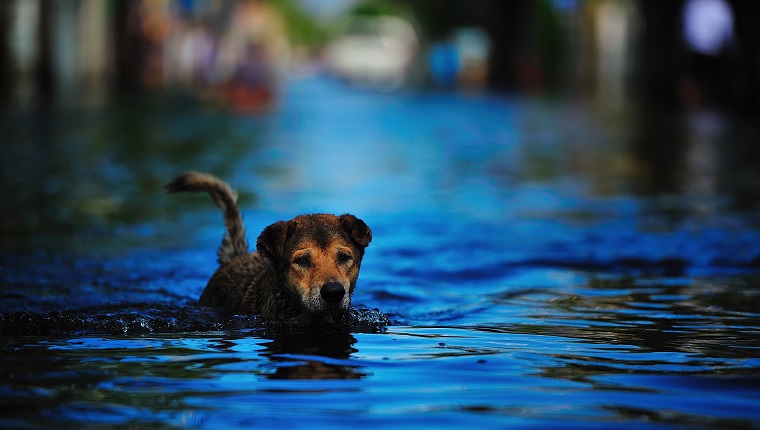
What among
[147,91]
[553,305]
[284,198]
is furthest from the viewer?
[147,91]

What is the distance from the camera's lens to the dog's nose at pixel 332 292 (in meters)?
5.66

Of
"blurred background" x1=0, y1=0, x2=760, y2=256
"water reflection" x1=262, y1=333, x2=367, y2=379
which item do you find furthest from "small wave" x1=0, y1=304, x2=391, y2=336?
"blurred background" x1=0, y1=0, x2=760, y2=256

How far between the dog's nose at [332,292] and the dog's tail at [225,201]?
68.4 inches

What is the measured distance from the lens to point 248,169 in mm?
16891

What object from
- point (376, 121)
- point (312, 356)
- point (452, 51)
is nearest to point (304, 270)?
point (312, 356)

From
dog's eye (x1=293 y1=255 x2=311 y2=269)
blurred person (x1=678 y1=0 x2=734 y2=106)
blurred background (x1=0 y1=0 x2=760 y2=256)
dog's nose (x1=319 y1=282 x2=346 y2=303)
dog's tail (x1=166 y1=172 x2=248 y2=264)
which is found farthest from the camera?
blurred person (x1=678 y1=0 x2=734 y2=106)

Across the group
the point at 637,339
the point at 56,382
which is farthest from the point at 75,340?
the point at 637,339

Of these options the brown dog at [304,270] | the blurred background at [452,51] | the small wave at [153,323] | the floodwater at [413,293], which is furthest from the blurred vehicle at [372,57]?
the brown dog at [304,270]

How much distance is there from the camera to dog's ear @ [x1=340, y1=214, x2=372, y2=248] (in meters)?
6.14

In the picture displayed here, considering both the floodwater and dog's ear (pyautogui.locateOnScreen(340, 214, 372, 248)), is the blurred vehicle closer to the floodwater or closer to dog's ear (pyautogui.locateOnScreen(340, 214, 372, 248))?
the floodwater

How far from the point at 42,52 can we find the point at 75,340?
29489 millimetres

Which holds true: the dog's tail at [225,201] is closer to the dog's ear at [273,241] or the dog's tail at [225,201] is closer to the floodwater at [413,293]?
the floodwater at [413,293]

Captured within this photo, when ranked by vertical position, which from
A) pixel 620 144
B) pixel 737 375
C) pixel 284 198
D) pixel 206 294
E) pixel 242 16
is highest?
pixel 242 16

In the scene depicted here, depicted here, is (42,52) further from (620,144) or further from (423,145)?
(620,144)
